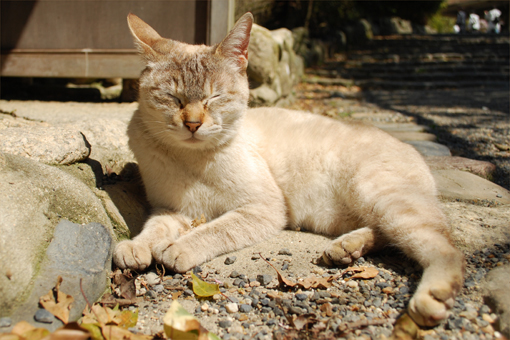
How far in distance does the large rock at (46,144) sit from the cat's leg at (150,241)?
726mm

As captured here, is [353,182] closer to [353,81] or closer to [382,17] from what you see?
[353,81]

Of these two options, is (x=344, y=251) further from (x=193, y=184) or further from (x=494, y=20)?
(x=494, y=20)

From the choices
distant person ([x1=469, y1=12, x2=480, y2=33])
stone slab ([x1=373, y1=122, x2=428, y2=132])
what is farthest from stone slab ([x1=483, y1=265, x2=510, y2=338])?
distant person ([x1=469, y1=12, x2=480, y2=33])

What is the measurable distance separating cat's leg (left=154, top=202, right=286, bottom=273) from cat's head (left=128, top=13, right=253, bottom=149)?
0.57 m

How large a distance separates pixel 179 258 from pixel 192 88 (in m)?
1.09

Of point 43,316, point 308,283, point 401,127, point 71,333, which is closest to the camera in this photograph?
point 71,333

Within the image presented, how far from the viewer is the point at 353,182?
9.65ft

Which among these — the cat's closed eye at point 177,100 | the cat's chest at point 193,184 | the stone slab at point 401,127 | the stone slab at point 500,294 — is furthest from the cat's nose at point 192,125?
the stone slab at point 401,127

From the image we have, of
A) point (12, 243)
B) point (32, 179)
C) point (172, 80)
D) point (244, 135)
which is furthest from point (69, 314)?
point (244, 135)

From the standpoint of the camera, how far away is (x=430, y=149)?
181 inches

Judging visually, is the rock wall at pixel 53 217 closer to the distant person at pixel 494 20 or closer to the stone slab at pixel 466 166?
the stone slab at pixel 466 166

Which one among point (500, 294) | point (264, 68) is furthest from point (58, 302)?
point (264, 68)

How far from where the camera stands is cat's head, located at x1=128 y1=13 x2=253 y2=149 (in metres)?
2.59

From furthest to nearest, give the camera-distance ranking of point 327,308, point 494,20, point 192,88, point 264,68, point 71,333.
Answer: point 494,20
point 264,68
point 192,88
point 327,308
point 71,333
